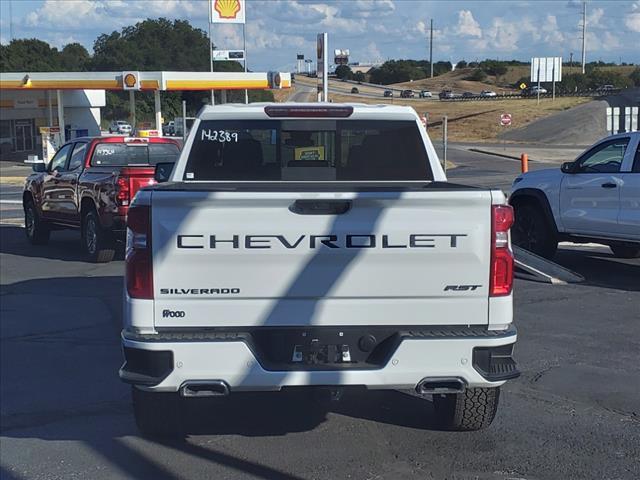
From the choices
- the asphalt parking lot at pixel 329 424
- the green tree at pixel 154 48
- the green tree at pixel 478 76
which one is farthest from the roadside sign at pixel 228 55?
the green tree at pixel 478 76

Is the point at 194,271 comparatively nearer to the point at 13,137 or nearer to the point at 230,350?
the point at 230,350

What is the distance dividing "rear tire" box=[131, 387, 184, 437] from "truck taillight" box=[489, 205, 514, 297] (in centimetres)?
200

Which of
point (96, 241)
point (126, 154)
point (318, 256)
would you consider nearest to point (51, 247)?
point (126, 154)

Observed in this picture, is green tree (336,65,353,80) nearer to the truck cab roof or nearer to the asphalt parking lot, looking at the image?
the asphalt parking lot

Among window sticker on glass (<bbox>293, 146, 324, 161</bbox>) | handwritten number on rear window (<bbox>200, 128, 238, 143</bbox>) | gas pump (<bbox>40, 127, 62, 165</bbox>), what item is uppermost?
handwritten number on rear window (<bbox>200, 128, 238, 143</bbox>)

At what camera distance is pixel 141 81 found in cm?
4600

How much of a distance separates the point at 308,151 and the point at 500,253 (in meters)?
2.54

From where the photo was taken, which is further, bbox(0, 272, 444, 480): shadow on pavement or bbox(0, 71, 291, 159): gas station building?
bbox(0, 71, 291, 159): gas station building

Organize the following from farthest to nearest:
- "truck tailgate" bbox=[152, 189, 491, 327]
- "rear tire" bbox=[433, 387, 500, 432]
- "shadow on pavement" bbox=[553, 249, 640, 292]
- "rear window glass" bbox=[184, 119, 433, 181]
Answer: "shadow on pavement" bbox=[553, 249, 640, 292] → "rear window glass" bbox=[184, 119, 433, 181] → "rear tire" bbox=[433, 387, 500, 432] → "truck tailgate" bbox=[152, 189, 491, 327]

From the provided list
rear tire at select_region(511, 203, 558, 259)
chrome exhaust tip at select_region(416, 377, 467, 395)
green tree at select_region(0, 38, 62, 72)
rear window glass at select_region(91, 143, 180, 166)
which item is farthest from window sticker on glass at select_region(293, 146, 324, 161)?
green tree at select_region(0, 38, 62, 72)

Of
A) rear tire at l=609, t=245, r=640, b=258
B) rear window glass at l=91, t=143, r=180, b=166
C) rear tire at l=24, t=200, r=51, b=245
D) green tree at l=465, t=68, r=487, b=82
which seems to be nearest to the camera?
rear tire at l=609, t=245, r=640, b=258

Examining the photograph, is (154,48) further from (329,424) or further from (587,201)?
(329,424)

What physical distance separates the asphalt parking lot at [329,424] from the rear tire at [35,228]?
6.86m

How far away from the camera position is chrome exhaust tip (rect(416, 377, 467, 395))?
4.82 m
